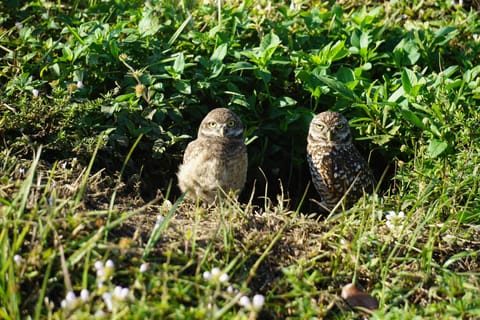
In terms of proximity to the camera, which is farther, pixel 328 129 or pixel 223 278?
pixel 328 129

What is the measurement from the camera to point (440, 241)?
Answer: 433cm

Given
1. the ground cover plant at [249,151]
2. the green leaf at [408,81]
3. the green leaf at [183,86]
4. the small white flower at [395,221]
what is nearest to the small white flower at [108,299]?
the ground cover plant at [249,151]

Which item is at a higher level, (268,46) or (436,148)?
(268,46)

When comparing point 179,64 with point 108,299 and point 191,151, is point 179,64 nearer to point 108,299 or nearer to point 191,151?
point 191,151

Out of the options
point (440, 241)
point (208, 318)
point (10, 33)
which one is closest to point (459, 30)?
point (440, 241)

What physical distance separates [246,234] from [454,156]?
69.8 inches

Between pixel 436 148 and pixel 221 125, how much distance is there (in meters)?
1.47

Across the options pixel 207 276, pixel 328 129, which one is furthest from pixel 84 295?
pixel 328 129

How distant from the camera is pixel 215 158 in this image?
5.17 m

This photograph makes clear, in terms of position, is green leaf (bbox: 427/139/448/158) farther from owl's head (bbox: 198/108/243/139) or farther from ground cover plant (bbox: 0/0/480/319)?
owl's head (bbox: 198/108/243/139)

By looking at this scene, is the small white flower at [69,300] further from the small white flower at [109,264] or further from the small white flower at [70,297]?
the small white flower at [109,264]

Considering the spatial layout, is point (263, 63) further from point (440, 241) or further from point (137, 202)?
point (440, 241)

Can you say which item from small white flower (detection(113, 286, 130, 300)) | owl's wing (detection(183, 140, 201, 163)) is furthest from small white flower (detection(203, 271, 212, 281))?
owl's wing (detection(183, 140, 201, 163))

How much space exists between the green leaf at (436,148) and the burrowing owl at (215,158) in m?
1.28
